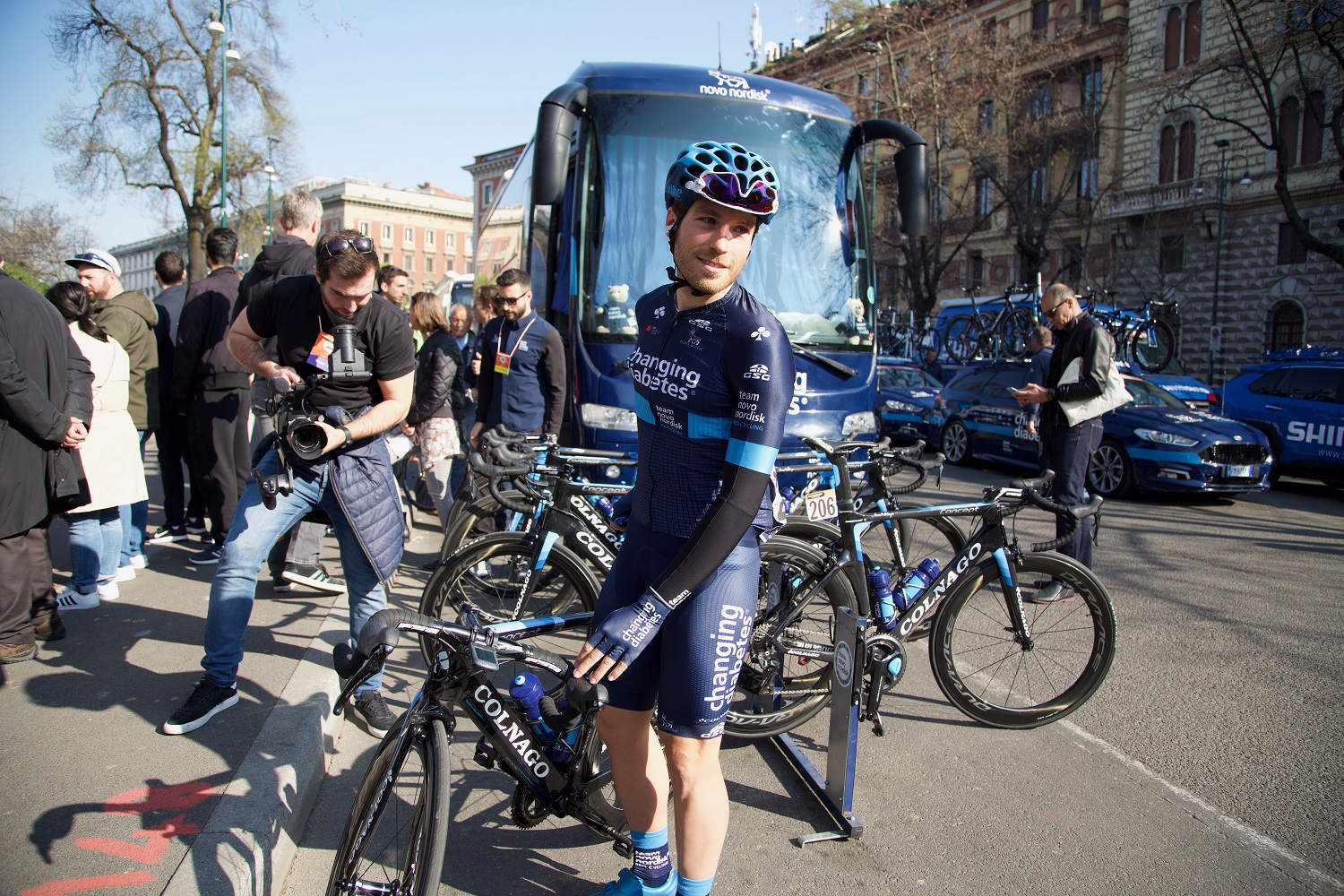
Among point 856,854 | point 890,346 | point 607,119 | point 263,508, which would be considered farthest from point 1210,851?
point 890,346

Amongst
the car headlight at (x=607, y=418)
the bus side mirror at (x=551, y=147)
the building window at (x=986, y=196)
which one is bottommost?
the car headlight at (x=607, y=418)

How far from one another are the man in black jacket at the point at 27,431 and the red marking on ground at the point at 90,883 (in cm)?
216

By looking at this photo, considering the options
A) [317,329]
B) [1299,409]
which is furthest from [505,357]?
[1299,409]

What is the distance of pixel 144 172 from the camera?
102ft

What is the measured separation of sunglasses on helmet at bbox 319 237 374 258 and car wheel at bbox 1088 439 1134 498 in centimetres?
976

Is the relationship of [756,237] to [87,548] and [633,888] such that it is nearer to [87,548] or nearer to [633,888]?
[87,548]

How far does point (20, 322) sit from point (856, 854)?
431 centimetres

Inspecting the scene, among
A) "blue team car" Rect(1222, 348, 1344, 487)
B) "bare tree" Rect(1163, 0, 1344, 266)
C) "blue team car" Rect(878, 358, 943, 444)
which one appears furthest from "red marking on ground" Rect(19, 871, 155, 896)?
"bare tree" Rect(1163, 0, 1344, 266)

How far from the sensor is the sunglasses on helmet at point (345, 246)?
3564 mm

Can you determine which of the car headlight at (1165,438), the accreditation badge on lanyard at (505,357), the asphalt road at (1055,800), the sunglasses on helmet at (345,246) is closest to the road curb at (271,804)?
the asphalt road at (1055,800)

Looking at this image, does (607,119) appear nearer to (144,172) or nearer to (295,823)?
(295,823)

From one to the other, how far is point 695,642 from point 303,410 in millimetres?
2251

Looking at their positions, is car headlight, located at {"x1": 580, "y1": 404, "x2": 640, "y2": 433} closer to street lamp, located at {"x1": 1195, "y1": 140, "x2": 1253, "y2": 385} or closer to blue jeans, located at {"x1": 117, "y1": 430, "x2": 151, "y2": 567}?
blue jeans, located at {"x1": 117, "y1": 430, "x2": 151, "y2": 567}

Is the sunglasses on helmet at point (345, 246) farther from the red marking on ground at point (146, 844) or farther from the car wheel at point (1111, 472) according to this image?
the car wheel at point (1111, 472)
